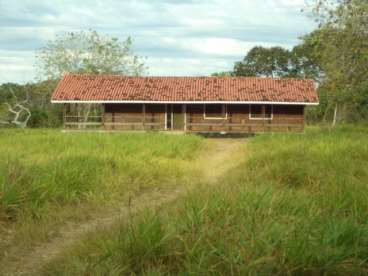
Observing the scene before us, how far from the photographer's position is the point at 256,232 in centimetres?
513

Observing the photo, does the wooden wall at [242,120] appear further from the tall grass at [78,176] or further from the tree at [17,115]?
the tall grass at [78,176]

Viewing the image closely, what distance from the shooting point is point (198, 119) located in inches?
1262

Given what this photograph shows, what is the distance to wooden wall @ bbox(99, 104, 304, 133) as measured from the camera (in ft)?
102

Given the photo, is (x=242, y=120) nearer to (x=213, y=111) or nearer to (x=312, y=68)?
(x=213, y=111)

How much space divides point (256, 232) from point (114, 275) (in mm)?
1312

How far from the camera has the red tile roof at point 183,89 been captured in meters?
30.9

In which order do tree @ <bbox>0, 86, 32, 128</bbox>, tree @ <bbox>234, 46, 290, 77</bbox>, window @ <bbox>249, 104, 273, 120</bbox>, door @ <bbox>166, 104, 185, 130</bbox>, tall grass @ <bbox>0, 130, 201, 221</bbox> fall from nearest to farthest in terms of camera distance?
tall grass @ <bbox>0, 130, 201, 221</bbox> → window @ <bbox>249, 104, 273, 120</bbox> → door @ <bbox>166, 104, 185, 130</bbox> → tree @ <bbox>0, 86, 32, 128</bbox> → tree @ <bbox>234, 46, 290, 77</bbox>

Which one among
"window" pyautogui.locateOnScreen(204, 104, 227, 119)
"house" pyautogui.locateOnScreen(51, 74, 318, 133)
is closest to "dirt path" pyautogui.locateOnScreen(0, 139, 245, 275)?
"house" pyautogui.locateOnScreen(51, 74, 318, 133)

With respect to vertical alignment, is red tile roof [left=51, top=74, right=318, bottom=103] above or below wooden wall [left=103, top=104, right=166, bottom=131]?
above

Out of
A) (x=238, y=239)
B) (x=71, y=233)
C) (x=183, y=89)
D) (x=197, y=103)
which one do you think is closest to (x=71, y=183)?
(x=71, y=233)

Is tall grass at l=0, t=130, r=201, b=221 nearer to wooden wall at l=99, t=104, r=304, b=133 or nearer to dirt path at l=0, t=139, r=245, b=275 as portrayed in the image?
dirt path at l=0, t=139, r=245, b=275

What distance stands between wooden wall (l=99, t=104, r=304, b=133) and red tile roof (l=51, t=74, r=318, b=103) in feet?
2.74

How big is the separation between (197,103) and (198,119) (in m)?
1.14

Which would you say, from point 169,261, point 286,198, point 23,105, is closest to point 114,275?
point 169,261
